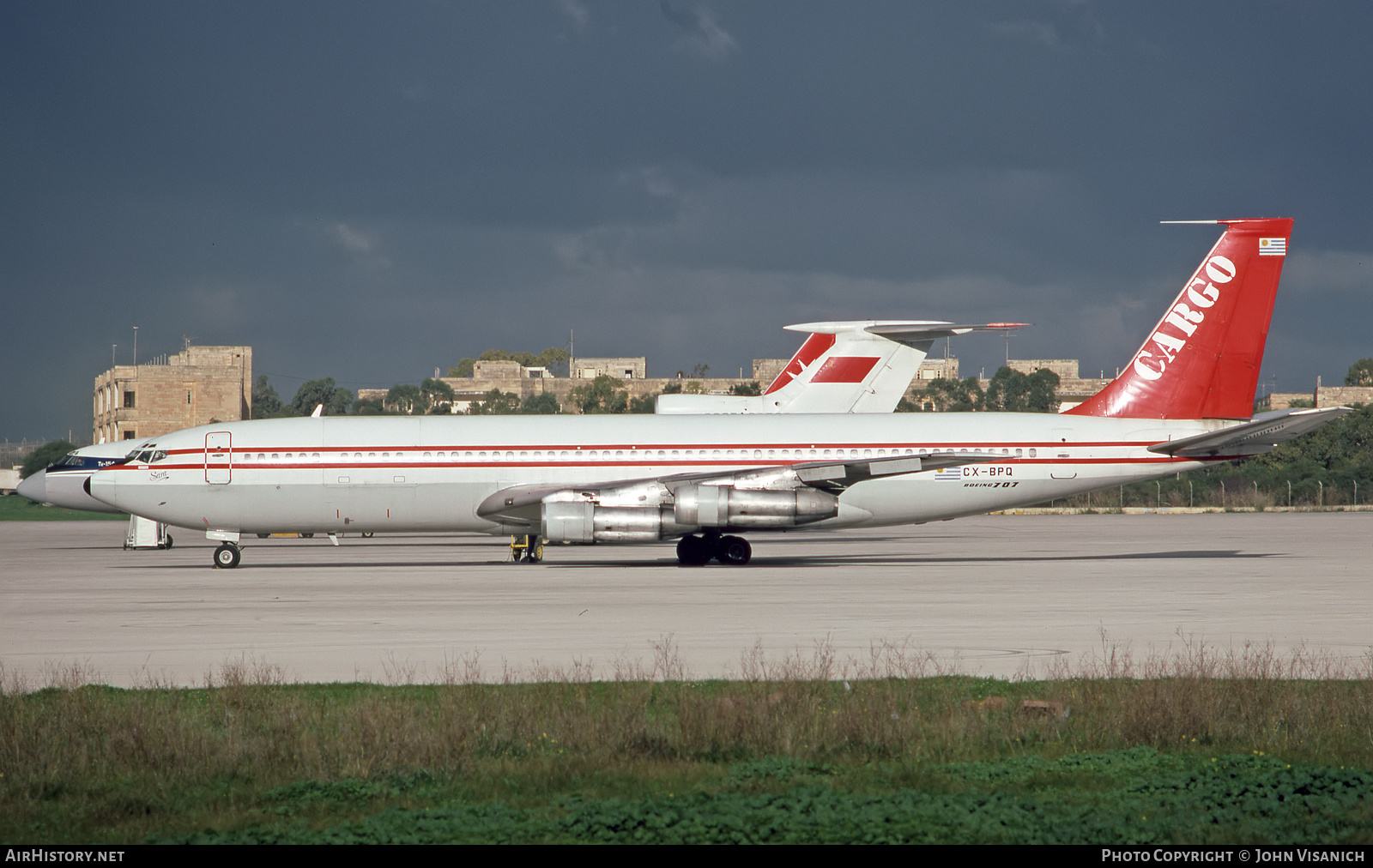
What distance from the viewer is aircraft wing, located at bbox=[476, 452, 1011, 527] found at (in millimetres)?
30234

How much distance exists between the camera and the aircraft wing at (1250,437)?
28.8m

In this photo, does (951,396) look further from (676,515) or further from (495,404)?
(676,515)

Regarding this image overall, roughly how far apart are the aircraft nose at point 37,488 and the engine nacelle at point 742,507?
77.4 ft

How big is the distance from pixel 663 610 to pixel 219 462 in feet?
53.0

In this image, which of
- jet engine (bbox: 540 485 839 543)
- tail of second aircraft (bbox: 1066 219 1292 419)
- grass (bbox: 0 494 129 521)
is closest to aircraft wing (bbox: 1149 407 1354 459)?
tail of second aircraft (bbox: 1066 219 1292 419)

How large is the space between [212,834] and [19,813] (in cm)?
165

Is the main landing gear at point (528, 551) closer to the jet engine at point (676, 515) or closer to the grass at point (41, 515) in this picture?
the jet engine at point (676, 515)

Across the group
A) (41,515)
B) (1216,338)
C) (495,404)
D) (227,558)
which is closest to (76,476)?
(227,558)

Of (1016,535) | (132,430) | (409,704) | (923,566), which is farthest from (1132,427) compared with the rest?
(132,430)

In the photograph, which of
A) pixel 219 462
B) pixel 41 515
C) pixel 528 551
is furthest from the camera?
pixel 41 515

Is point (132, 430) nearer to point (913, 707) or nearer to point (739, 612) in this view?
point (739, 612)

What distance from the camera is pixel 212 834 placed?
7.62 meters

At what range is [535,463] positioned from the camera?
3162 cm

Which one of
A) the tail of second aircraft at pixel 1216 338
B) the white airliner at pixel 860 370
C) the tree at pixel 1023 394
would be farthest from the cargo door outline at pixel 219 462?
the tree at pixel 1023 394
